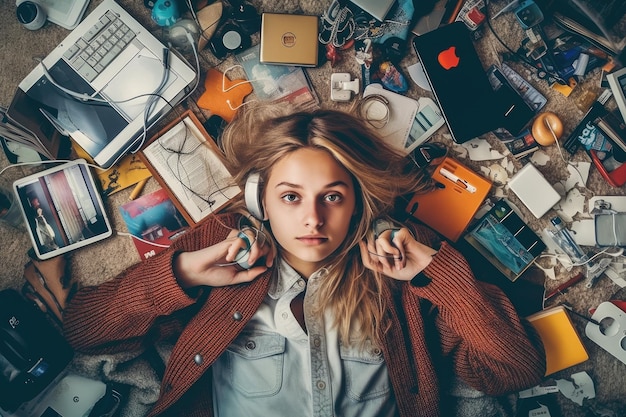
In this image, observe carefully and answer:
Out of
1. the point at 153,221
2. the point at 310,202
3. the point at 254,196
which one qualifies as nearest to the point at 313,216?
the point at 310,202

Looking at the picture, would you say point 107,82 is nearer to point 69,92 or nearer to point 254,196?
point 69,92

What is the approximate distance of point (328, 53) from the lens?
1.91m

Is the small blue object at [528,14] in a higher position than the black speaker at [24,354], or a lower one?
higher

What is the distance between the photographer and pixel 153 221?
1.89 metres

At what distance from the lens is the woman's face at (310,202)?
1.42 metres

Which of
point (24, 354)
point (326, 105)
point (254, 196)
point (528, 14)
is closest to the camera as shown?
point (254, 196)

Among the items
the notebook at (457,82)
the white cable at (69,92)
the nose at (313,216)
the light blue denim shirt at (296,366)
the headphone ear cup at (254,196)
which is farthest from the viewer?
the notebook at (457,82)

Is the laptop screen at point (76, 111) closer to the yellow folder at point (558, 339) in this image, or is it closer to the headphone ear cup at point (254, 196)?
the headphone ear cup at point (254, 196)

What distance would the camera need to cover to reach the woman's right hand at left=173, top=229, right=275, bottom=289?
5.05ft

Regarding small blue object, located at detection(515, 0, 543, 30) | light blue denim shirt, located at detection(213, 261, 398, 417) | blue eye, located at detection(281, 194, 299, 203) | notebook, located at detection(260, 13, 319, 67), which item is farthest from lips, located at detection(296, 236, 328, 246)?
small blue object, located at detection(515, 0, 543, 30)

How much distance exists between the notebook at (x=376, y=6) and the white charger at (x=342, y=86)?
266 millimetres

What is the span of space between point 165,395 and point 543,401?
1.58 m

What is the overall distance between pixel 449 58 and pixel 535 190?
2.17 ft

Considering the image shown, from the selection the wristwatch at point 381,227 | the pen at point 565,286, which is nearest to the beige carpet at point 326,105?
the pen at point 565,286
